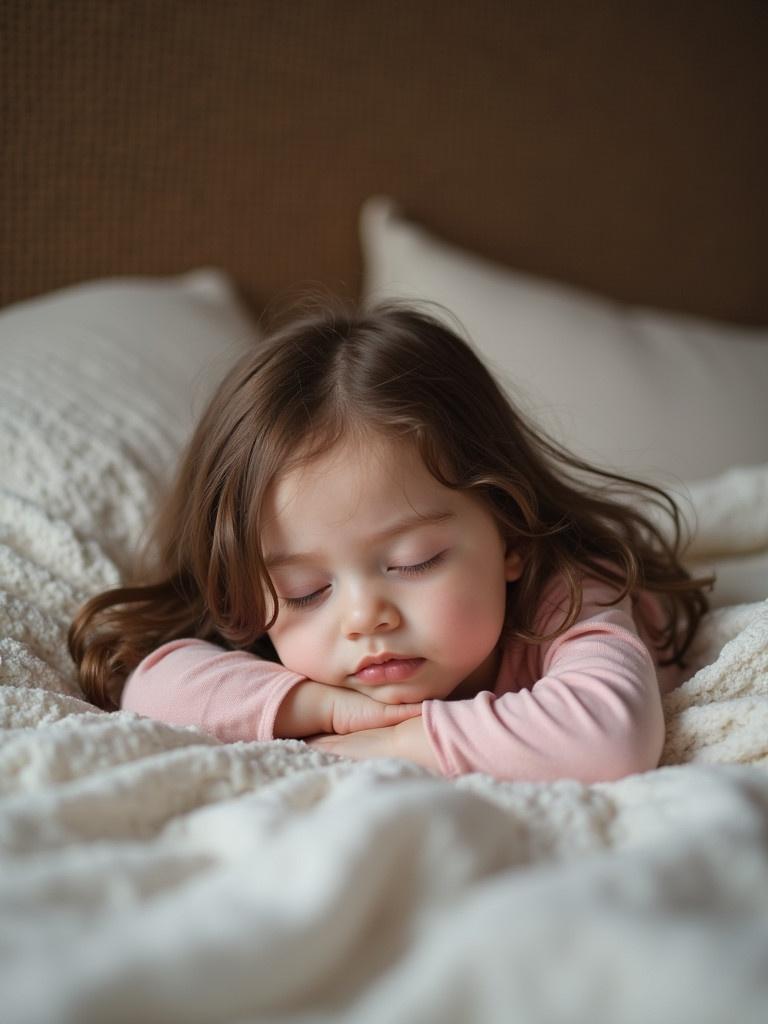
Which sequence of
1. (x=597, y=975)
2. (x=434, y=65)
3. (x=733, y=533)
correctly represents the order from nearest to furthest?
1. (x=597, y=975)
2. (x=733, y=533)
3. (x=434, y=65)

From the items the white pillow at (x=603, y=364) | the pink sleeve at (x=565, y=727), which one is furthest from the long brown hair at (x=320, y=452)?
the white pillow at (x=603, y=364)

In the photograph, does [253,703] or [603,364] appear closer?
[253,703]

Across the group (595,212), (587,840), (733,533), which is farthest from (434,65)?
(587,840)

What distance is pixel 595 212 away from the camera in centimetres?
175

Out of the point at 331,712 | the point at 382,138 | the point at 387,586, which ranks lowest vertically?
the point at 331,712

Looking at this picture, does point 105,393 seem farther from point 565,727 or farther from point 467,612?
point 565,727

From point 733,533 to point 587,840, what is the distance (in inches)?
26.7

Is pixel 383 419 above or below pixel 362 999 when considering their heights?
above

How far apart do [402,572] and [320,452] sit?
4.8 inches

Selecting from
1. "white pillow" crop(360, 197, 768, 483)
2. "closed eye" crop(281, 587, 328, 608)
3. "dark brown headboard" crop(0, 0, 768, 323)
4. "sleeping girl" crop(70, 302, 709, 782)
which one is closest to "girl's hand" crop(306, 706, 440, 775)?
"sleeping girl" crop(70, 302, 709, 782)

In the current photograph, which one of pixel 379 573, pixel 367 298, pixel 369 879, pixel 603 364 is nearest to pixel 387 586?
pixel 379 573

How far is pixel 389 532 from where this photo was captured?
2.53 feet

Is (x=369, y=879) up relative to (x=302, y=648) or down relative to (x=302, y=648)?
up

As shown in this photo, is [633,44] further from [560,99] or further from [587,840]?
[587,840]
